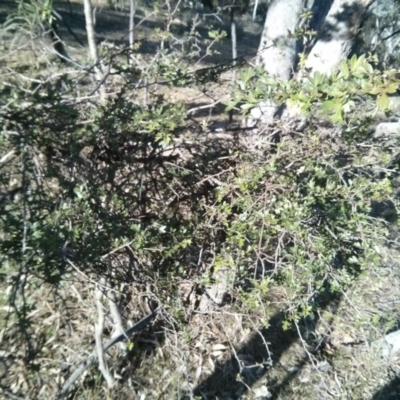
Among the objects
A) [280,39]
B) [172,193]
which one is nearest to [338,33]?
[280,39]

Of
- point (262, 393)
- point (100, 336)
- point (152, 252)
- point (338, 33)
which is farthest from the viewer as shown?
point (262, 393)

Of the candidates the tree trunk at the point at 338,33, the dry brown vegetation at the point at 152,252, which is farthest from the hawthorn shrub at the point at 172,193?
the tree trunk at the point at 338,33

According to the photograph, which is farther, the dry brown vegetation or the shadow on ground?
the shadow on ground

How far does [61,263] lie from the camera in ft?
6.38

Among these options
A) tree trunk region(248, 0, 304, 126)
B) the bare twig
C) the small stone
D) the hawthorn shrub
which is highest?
tree trunk region(248, 0, 304, 126)

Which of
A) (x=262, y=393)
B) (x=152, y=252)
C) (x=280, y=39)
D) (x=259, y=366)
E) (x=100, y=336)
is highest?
(x=280, y=39)

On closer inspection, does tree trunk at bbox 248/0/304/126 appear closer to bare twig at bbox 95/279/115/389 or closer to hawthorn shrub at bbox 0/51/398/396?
hawthorn shrub at bbox 0/51/398/396

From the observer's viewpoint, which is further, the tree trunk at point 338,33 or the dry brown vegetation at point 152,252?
the tree trunk at point 338,33

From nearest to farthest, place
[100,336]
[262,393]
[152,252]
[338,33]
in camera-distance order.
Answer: [152,252] < [100,336] < [338,33] < [262,393]

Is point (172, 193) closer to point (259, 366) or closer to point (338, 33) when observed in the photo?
point (338, 33)

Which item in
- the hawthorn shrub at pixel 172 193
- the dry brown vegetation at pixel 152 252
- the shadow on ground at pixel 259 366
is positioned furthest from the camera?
the shadow on ground at pixel 259 366

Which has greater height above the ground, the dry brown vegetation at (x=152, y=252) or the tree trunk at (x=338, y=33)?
the tree trunk at (x=338, y=33)

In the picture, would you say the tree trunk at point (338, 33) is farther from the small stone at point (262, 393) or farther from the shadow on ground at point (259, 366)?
the small stone at point (262, 393)

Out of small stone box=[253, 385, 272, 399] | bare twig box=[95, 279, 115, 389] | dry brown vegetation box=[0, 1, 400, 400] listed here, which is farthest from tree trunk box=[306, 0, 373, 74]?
small stone box=[253, 385, 272, 399]
